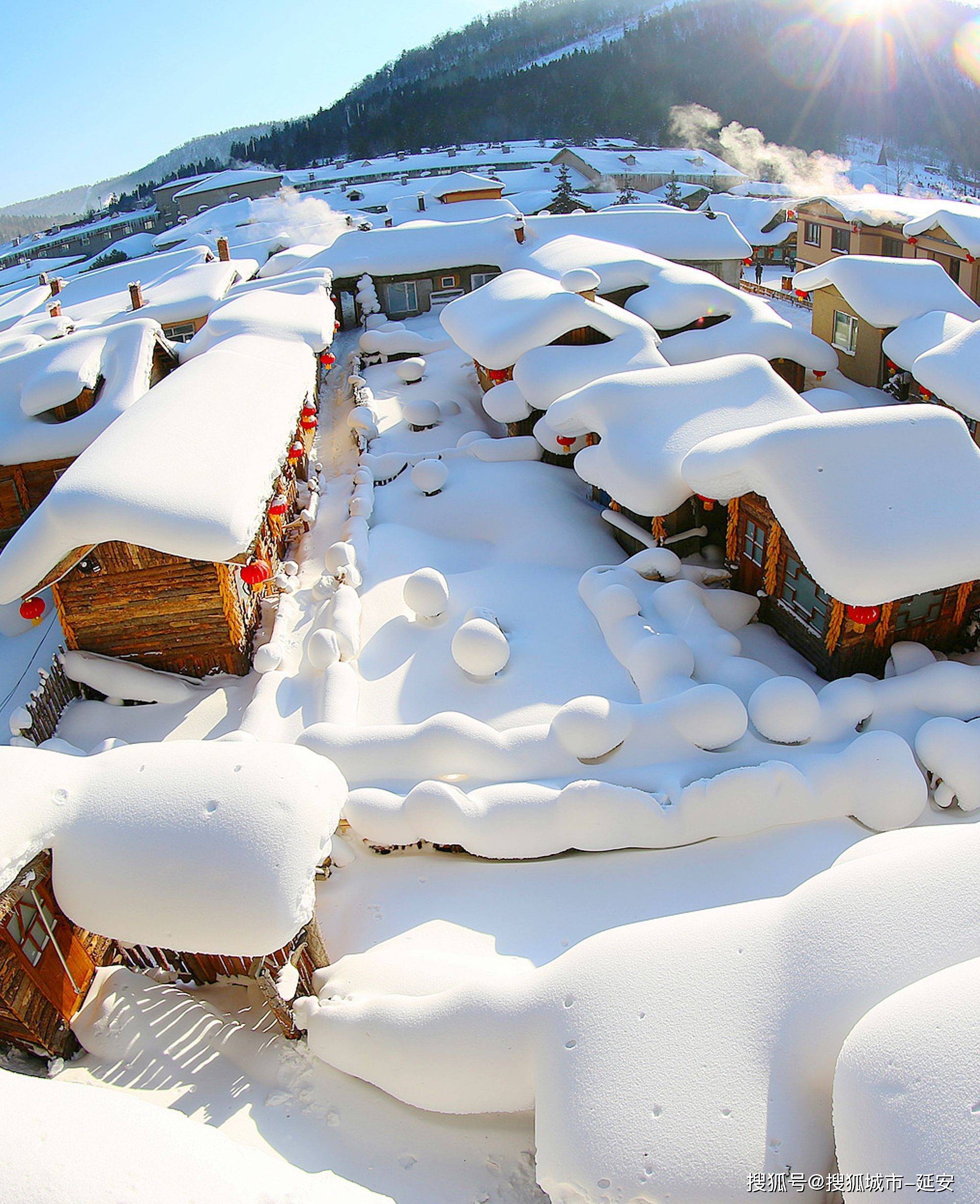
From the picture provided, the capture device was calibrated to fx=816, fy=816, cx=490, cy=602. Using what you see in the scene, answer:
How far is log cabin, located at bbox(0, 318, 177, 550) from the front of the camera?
16.8m

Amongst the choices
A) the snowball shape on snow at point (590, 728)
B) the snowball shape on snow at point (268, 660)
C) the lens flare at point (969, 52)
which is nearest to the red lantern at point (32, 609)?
the snowball shape on snow at point (268, 660)

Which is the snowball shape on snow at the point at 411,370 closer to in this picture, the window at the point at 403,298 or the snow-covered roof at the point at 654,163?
the window at the point at 403,298

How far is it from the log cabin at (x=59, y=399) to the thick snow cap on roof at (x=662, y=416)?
927cm

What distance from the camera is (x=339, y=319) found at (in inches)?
1253

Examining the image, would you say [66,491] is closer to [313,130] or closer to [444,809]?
[444,809]

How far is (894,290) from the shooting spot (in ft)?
67.4

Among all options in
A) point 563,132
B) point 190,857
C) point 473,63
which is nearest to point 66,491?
point 190,857

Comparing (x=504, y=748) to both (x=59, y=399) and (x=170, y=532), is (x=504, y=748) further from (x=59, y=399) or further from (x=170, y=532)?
(x=59, y=399)

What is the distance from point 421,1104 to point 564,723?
458 cm

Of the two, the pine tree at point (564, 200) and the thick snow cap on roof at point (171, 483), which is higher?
the pine tree at point (564, 200)

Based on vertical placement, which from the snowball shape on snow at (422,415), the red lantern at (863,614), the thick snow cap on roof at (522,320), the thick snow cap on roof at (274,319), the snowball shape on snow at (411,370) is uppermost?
the thick snow cap on roof at (274,319)

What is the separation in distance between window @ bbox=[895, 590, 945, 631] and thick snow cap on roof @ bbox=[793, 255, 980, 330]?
11.1 m

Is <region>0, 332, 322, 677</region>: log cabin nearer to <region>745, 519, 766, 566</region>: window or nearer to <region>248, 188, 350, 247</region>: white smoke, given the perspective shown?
<region>745, 519, 766, 566</region>: window

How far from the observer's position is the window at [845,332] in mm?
22156
